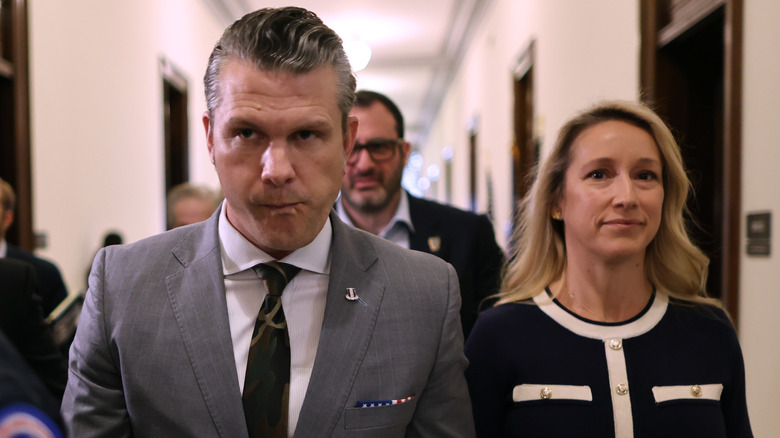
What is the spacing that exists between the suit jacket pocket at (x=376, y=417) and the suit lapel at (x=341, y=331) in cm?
3

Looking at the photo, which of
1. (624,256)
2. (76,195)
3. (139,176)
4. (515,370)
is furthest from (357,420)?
(139,176)

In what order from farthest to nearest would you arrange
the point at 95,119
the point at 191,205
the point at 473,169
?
1. the point at 473,169
2. the point at 95,119
3. the point at 191,205

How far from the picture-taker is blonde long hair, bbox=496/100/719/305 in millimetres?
1906

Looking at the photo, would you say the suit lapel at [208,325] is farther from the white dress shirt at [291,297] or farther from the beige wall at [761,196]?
the beige wall at [761,196]

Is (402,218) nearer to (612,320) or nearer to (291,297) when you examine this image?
(612,320)

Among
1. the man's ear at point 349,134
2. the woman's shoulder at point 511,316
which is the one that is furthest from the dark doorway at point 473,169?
the man's ear at point 349,134

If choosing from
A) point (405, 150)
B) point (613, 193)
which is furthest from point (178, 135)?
point (613, 193)

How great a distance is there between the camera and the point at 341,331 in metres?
1.36

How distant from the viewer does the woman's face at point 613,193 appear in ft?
5.93

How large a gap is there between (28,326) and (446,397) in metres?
1.52

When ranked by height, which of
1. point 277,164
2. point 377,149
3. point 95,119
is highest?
point 95,119

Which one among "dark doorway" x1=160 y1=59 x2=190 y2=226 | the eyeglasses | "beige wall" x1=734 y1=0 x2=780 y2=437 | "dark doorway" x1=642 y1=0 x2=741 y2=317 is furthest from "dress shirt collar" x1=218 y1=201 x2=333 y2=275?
"dark doorway" x1=160 y1=59 x2=190 y2=226

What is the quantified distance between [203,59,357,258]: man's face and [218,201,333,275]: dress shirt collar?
6 centimetres

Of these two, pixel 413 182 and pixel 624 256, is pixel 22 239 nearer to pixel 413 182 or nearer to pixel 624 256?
pixel 624 256
